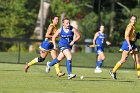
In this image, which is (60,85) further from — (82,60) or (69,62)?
(82,60)

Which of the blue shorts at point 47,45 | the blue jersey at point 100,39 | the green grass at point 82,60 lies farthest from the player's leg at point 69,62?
the green grass at point 82,60

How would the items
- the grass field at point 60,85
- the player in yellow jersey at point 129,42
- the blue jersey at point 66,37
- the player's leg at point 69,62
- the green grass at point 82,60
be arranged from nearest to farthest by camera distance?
the grass field at point 60,85
the player's leg at point 69,62
the blue jersey at point 66,37
the player in yellow jersey at point 129,42
the green grass at point 82,60

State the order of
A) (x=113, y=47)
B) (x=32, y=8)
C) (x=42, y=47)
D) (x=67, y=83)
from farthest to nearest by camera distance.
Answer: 1. (x=32, y=8)
2. (x=113, y=47)
3. (x=42, y=47)
4. (x=67, y=83)

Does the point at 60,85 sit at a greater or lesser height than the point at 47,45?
greater

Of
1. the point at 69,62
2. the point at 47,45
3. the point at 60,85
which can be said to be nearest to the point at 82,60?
the point at 47,45

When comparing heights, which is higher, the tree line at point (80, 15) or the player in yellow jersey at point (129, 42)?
the player in yellow jersey at point (129, 42)

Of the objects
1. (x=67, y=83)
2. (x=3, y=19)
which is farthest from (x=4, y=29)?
(x=67, y=83)

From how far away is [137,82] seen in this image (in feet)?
69.9

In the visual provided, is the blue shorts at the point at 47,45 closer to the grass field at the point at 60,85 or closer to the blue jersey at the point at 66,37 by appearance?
the grass field at the point at 60,85

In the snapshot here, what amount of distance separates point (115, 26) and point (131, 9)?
2.39 meters

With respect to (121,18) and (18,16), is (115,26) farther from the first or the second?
(18,16)

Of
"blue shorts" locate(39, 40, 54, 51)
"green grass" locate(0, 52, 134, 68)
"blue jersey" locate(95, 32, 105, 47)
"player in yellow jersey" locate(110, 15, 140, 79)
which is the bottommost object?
"green grass" locate(0, 52, 134, 68)

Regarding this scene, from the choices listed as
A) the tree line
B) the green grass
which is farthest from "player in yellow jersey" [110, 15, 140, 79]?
the tree line

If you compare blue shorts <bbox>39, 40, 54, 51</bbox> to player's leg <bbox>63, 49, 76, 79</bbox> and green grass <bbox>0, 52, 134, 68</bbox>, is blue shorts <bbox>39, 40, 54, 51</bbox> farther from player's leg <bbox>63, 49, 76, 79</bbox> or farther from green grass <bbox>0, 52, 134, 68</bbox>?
green grass <bbox>0, 52, 134, 68</bbox>
